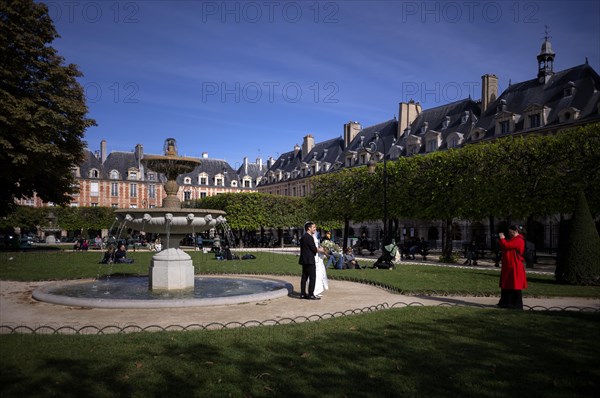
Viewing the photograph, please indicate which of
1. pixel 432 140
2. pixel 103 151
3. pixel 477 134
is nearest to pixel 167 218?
pixel 477 134

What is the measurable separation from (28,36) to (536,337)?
26.3 m

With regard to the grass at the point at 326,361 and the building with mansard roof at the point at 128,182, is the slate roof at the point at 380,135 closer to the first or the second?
the building with mansard roof at the point at 128,182

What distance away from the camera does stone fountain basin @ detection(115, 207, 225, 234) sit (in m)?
11.1

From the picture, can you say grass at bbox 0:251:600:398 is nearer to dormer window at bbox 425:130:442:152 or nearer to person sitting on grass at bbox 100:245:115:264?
person sitting on grass at bbox 100:245:115:264

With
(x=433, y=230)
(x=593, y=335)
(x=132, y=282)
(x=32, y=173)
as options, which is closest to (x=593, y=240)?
(x=593, y=335)

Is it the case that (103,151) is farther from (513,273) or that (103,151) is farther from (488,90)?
(513,273)

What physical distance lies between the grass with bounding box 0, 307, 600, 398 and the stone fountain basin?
16.0 feet

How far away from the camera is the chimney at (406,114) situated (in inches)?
2244

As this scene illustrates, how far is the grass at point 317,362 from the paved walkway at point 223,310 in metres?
1.13

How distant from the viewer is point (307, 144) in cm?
7819

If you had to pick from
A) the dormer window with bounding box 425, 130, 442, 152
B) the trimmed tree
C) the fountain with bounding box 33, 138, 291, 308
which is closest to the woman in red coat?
the fountain with bounding box 33, 138, 291, 308

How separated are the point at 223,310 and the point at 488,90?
44854 mm

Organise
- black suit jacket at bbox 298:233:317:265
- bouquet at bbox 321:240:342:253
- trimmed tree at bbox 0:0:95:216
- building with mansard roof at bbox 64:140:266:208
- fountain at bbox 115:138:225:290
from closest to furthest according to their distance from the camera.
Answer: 1. black suit jacket at bbox 298:233:317:265
2. fountain at bbox 115:138:225:290
3. bouquet at bbox 321:240:342:253
4. trimmed tree at bbox 0:0:95:216
5. building with mansard roof at bbox 64:140:266:208

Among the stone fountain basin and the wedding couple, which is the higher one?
the stone fountain basin
